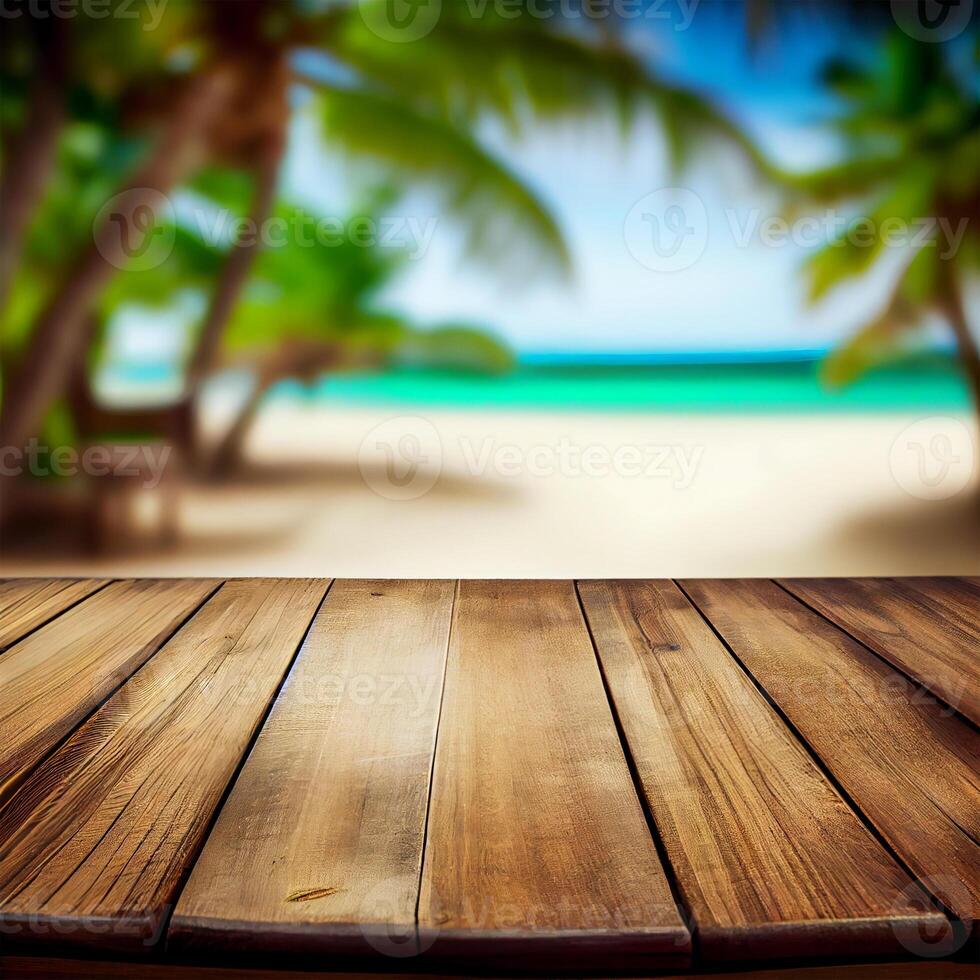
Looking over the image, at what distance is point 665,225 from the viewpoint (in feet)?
7.73

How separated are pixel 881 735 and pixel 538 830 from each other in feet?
1.52

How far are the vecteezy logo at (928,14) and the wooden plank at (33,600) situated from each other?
2239mm

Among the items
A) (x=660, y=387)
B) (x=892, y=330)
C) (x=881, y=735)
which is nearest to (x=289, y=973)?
(x=881, y=735)

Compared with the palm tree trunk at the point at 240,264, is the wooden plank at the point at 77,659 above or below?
below

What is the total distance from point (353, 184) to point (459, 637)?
1.31 meters

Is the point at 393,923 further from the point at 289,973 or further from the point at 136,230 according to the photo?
the point at 136,230

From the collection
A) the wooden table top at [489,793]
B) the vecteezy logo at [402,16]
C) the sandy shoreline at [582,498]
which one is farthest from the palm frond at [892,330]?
the vecteezy logo at [402,16]

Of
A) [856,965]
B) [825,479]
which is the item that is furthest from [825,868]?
[825,479]

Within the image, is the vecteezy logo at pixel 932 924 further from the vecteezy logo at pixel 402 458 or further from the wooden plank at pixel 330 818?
the vecteezy logo at pixel 402 458

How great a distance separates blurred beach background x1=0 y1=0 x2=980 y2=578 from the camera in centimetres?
221

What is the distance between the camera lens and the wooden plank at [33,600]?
153 cm

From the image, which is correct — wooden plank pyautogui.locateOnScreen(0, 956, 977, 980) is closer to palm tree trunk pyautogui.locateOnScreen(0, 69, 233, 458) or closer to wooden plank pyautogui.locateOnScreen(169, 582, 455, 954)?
wooden plank pyautogui.locateOnScreen(169, 582, 455, 954)

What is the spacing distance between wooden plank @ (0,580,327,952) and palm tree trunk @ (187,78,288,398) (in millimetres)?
1085

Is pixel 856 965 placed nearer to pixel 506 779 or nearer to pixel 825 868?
pixel 825 868
